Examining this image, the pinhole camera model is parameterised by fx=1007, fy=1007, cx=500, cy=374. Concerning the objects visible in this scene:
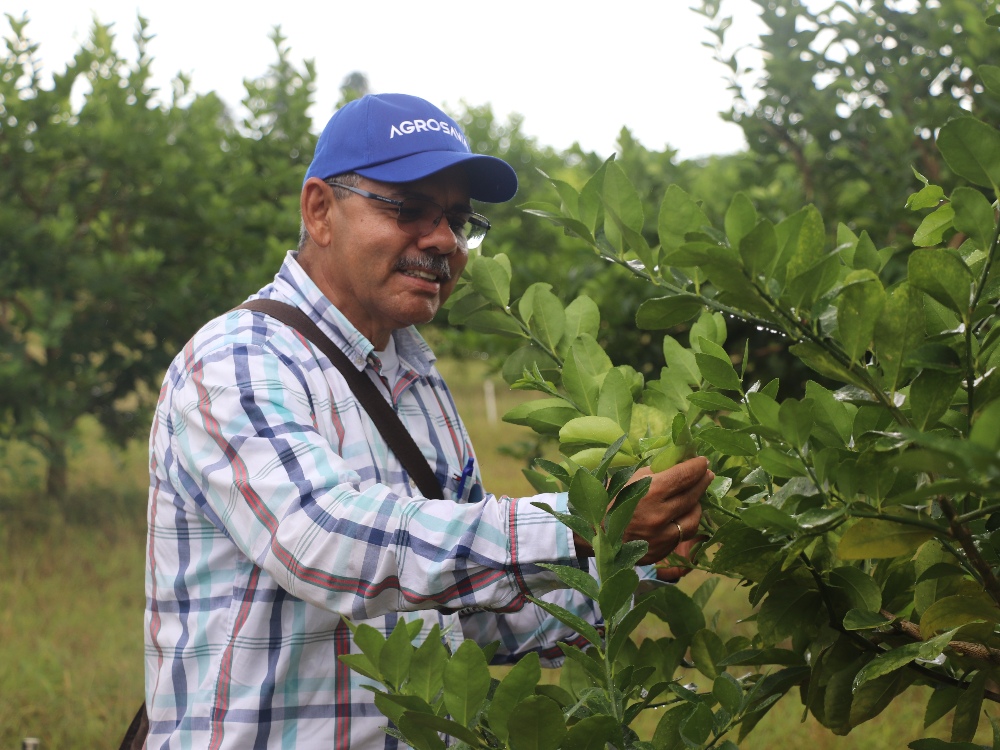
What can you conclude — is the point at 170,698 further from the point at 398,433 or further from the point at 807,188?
the point at 807,188

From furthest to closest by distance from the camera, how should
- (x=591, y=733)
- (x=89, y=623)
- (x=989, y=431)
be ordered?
(x=89, y=623)
(x=591, y=733)
(x=989, y=431)

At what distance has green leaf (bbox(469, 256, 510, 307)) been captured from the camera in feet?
5.32

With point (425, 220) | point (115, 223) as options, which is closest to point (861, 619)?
point (425, 220)

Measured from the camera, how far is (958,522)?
2.93 ft

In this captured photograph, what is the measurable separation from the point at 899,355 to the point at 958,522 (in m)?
0.16

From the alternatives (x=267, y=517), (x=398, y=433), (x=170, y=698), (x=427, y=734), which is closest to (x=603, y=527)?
(x=427, y=734)

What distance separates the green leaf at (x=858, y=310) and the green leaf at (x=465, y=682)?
1.48ft

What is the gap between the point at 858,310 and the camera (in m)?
0.87

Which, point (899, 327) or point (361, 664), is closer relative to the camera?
point (899, 327)

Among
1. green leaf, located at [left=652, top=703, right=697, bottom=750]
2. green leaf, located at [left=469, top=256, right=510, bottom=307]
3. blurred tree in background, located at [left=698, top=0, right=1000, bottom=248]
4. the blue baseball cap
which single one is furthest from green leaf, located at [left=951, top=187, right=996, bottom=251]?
blurred tree in background, located at [left=698, top=0, right=1000, bottom=248]

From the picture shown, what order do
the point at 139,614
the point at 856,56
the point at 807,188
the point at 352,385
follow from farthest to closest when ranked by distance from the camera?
the point at 139,614
the point at 807,188
the point at 856,56
the point at 352,385

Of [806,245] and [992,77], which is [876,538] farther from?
[992,77]

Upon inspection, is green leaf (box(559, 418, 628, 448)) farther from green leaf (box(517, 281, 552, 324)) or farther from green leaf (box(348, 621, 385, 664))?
green leaf (box(517, 281, 552, 324))

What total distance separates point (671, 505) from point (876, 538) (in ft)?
0.79
